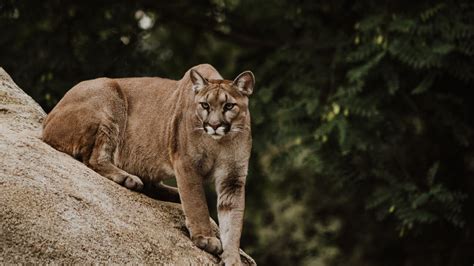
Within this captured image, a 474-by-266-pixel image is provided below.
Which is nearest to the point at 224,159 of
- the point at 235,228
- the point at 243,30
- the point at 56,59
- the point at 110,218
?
the point at 235,228

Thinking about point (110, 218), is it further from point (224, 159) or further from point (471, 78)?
point (471, 78)

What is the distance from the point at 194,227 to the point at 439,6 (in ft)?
20.8

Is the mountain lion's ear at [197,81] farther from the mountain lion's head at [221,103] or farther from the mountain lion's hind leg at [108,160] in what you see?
the mountain lion's hind leg at [108,160]

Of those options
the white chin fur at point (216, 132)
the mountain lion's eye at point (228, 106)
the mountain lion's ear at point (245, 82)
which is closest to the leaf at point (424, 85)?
the mountain lion's ear at point (245, 82)

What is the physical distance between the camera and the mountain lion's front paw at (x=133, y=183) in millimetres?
8664

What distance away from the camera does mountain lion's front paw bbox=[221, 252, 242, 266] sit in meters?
8.30

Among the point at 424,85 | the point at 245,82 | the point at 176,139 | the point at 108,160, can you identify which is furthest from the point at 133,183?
the point at 424,85

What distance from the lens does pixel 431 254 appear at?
15.7 m

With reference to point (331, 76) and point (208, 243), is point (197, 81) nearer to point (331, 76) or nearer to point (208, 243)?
point (208, 243)

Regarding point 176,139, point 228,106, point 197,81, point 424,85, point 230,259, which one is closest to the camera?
point 230,259

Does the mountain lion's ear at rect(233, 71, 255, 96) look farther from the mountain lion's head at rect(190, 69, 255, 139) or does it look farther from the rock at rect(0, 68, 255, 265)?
the rock at rect(0, 68, 255, 265)

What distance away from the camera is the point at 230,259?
832cm

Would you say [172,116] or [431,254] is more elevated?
[172,116]

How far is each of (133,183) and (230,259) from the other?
117cm
